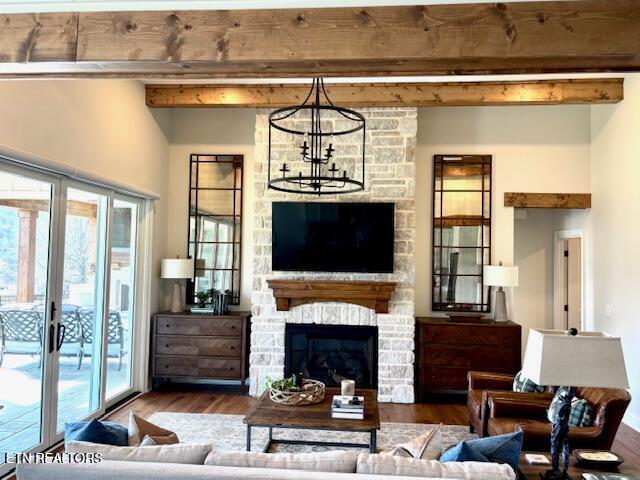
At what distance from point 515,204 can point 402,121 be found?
69.6 inches

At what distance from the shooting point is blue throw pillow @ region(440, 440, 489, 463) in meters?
2.04

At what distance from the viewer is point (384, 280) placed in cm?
539

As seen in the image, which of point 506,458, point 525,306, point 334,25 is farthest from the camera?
point 525,306

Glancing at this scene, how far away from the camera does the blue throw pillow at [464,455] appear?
2.04 metres

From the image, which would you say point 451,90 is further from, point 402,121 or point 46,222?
point 46,222

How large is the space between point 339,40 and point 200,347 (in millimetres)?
4104

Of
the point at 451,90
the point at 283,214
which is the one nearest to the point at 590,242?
the point at 451,90

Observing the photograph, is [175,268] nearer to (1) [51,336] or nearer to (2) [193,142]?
(2) [193,142]

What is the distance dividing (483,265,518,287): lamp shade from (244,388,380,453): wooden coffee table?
2.35 m

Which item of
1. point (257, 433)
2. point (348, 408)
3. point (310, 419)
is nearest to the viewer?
point (310, 419)

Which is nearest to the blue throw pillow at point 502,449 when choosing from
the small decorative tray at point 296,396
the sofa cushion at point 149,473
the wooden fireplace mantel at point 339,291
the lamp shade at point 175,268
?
the sofa cushion at point 149,473

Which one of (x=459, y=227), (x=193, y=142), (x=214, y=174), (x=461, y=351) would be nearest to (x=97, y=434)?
(x=461, y=351)

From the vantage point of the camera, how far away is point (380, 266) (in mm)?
5297

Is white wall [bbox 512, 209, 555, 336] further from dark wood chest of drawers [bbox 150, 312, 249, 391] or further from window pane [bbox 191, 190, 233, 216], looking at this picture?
window pane [bbox 191, 190, 233, 216]
